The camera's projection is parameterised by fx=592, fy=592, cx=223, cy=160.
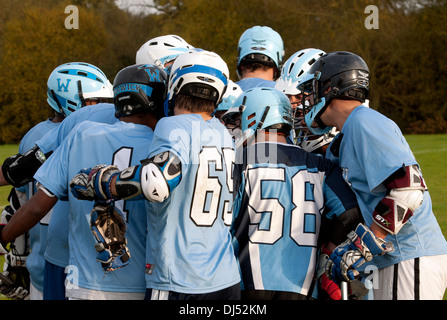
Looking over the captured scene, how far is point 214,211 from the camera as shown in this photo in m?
3.36

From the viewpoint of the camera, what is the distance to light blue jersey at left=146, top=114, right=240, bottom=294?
3.21 meters

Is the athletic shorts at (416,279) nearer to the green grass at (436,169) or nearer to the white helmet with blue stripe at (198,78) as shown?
the white helmet with blue stripe at (198,78)

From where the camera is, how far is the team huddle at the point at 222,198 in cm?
324

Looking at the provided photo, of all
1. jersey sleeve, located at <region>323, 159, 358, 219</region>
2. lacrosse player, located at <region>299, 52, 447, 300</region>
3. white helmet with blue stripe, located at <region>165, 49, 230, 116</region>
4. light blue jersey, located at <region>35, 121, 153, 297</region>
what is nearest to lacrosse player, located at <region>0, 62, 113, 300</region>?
light blue jersey, located at <region>35, 121, 153, 297</region>

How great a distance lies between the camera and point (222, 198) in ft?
11.2

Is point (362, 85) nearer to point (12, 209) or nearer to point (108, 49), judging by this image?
point (12, 209)

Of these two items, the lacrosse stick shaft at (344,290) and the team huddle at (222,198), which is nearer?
the team huddle at (222,198)

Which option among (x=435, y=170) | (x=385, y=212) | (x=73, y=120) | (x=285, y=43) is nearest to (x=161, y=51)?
(x=73, y=120)

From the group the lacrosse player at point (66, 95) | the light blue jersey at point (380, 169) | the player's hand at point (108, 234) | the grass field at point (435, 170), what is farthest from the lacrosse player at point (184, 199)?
the grass field at point (435, 170)

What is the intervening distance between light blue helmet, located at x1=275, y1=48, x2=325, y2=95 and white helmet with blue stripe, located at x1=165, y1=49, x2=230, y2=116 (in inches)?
90.5

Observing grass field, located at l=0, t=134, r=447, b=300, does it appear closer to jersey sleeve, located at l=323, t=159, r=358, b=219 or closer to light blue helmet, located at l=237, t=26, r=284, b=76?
light blue helmet, located at l=237, t=26, r=284, b=76
